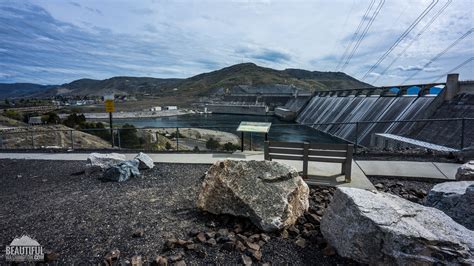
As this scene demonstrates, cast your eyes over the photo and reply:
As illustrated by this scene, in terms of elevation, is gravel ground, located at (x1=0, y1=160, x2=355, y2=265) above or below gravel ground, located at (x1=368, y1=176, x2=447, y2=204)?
below

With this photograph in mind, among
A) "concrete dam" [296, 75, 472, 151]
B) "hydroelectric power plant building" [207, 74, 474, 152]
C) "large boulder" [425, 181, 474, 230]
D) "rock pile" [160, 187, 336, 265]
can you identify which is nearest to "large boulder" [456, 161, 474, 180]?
"large boulder" [425, 181, 474, 230]

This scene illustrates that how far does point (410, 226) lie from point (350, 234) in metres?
0.66

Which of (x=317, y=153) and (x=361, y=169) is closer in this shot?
(x=317, y=153)

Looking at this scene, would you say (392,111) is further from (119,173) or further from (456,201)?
(119,173)

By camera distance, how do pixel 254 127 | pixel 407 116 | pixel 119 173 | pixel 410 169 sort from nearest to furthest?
pixel 119 173, pixel 410 169, pixel 254 127, pixel 407 116

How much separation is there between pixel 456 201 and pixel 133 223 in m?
5.15

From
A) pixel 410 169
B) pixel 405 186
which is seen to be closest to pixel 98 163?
pixel 405 186

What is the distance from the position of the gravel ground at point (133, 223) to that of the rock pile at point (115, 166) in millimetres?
276

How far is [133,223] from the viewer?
4129 mm

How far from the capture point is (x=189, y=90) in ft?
630

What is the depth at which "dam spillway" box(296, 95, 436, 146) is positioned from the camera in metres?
23.8

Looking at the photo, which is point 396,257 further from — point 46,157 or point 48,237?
point 46,157

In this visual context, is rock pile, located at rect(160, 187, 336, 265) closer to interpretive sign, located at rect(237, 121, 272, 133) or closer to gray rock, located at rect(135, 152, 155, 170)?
gray rock, located at rect(135, 152, 155, 170)

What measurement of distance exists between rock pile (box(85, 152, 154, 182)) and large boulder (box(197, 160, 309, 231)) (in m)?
3.04
